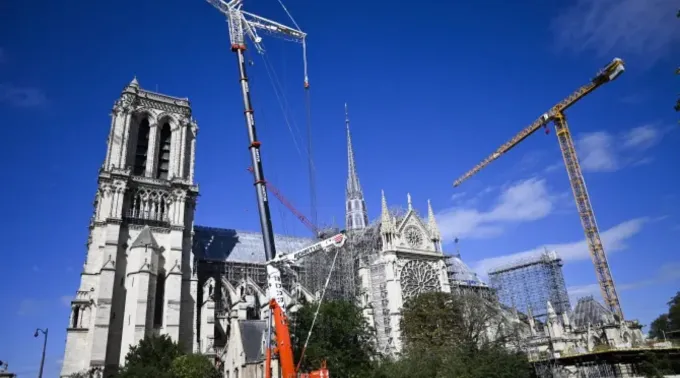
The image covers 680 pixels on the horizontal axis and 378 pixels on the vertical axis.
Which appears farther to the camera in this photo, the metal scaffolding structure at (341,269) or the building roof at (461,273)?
the building roof at (461,273)

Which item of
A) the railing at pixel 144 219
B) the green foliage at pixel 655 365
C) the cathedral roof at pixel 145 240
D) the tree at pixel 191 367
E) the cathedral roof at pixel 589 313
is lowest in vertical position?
the green foliage at pixel 655 365

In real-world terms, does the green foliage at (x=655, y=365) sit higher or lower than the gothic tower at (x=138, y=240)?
lower

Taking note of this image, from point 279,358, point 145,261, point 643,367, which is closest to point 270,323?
point 279,358

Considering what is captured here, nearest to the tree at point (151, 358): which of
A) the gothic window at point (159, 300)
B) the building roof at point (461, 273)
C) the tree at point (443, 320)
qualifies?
the gothic window at point (159, 300)

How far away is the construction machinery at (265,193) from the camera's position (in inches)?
998

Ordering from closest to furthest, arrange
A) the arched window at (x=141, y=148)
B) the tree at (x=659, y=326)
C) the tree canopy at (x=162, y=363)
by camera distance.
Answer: the tree canopy at (x=162, y=363)
the arched window at (x=141, y=148)
the tree at (x=659, y=326)

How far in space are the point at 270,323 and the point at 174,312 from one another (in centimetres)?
1940

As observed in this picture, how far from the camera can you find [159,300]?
44.2 m

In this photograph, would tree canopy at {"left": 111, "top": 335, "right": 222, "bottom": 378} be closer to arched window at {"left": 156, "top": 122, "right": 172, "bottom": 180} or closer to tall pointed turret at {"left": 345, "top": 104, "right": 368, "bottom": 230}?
arched window at {"left": 156, "top": 122, "right": 172, "bottom": 180}

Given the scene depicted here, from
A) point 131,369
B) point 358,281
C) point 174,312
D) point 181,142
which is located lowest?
point 131,369

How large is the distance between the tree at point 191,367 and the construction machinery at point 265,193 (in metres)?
9.55

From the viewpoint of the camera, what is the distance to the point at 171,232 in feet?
154

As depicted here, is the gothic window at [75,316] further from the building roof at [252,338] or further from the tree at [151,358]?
the building roof at [252,338]

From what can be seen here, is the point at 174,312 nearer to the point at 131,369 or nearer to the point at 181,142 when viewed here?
the point at 131,369
